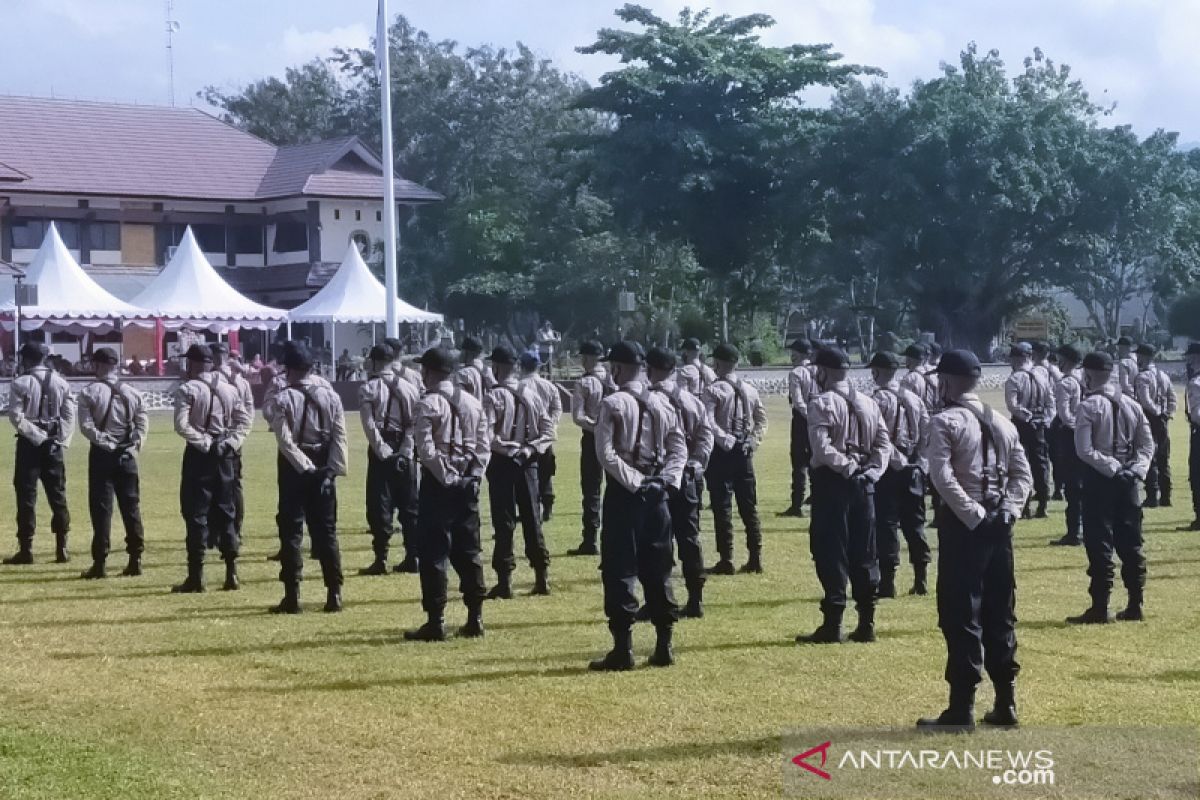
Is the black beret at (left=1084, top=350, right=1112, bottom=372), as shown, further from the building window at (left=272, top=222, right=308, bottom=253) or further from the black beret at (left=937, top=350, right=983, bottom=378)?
the building window at (left=272, top=222, right=308, bottom=253)

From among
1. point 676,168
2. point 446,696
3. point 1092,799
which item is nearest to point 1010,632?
point 1092,799

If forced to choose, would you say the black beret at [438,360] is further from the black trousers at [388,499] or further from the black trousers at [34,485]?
the black trousers at [34,485]

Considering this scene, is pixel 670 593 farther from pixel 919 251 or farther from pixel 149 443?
pixel 919 251

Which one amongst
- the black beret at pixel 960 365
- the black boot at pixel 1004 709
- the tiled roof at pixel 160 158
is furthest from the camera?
the tiled roof at pixel 160 158

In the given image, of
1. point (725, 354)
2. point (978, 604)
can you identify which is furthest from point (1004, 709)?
point (725, 354)

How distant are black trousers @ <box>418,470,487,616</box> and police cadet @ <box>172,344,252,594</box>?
336 centimetres

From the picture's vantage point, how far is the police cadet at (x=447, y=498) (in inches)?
451

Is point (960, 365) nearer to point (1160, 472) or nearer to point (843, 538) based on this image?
point (843, 538)

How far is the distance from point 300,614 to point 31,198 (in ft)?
145

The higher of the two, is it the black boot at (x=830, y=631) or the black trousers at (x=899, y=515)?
the black trousers at (x=899, y=515)

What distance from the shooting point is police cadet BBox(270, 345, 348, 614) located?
12.7m

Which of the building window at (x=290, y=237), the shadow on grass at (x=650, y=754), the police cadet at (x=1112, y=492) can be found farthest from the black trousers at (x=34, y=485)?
the building window at (x=290, y=237)

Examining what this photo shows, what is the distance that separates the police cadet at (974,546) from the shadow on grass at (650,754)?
1.03m

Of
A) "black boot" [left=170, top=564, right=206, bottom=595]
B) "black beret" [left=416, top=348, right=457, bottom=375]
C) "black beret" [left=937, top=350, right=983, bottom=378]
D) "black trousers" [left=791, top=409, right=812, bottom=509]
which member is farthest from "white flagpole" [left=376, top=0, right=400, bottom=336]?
"black beret" [left=937, top=350, right=983, bottom=378]
